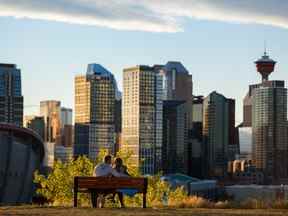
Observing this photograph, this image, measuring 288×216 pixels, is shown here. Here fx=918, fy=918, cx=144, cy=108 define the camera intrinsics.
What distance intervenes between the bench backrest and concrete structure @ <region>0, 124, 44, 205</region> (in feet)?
242

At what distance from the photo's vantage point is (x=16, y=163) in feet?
342

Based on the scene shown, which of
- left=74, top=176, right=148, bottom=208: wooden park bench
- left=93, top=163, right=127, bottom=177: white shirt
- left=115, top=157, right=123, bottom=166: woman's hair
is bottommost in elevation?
left=74, top=176, right=148, bottom=208: wooden park bench

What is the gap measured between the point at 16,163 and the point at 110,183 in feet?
268

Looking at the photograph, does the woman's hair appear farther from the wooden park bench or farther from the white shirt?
the wooden park bench

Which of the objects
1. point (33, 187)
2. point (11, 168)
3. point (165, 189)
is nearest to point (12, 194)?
point (11, 168)

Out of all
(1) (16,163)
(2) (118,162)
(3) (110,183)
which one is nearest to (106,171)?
(2) (118,162)

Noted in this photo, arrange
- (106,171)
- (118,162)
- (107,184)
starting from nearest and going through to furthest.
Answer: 1. (107,184)
2. (106,171)
3. (118,162)

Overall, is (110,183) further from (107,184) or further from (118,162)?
(118,162)

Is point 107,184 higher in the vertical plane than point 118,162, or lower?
lower

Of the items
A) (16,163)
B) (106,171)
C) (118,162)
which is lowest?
(106,171)

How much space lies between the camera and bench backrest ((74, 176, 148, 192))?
2378 cm

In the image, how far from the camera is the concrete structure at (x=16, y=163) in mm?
100812

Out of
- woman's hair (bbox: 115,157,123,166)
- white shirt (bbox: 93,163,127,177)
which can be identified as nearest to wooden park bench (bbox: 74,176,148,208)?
white shirt (bbox: 93,163,127,177)

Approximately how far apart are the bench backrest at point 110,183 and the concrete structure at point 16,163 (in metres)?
73.6
